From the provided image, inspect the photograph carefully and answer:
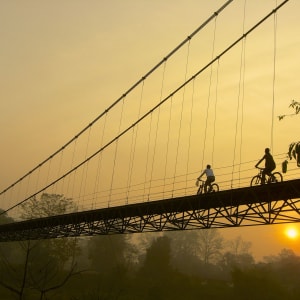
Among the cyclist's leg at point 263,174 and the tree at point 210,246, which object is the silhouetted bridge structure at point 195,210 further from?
the tree at point 210,246

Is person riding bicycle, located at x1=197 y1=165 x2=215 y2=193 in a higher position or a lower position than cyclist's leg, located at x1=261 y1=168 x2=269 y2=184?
higher

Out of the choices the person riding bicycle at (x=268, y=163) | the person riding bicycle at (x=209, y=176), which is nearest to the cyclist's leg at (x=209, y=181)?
the person riding bicycle at (x=209, y=176)

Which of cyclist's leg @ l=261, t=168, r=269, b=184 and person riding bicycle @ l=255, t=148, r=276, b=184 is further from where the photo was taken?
cyclist's leg @ l=261, t=168, r=269, b=184

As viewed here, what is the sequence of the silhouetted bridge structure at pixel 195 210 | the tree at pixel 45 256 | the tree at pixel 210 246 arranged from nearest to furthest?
the silhouetted bridge structure at pixel 195 210, the tree at pixel 45 256, the tree at pixel 210 246

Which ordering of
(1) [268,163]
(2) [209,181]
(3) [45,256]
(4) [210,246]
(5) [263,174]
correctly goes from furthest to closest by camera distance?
1. (4) [210,246]
2. (3) [45,256]
3. (2) [209,181]
4. (5) [263,174]
5. (1) [268,163]

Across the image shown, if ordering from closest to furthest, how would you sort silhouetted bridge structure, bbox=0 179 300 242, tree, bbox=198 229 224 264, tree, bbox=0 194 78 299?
silhouetted bridge structure, bbox=0 179 300 242 → tree, bbox=0 194 78 299 → tree, bbox=198 229 224 264

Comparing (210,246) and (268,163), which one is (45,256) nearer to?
(268,163)

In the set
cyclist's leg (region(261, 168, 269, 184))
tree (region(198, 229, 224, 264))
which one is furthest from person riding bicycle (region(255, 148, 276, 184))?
tree (region(198, 229, 224, 264))

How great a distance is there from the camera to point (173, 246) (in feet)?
378

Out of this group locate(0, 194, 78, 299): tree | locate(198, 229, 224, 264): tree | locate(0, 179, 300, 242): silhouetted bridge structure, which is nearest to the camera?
locate(0, 179, 300, 242): silhouetted bridge structure

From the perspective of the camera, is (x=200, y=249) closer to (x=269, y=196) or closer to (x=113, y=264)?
(x=113, y=264)

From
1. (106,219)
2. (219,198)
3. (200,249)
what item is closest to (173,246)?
(200,249)

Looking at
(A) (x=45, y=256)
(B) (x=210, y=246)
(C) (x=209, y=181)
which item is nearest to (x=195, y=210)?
(C) (x=209, y=181)

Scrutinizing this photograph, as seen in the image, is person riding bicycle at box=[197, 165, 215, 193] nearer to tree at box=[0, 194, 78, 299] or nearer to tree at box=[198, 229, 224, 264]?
tree at box=[0, 194, 78, 299]
